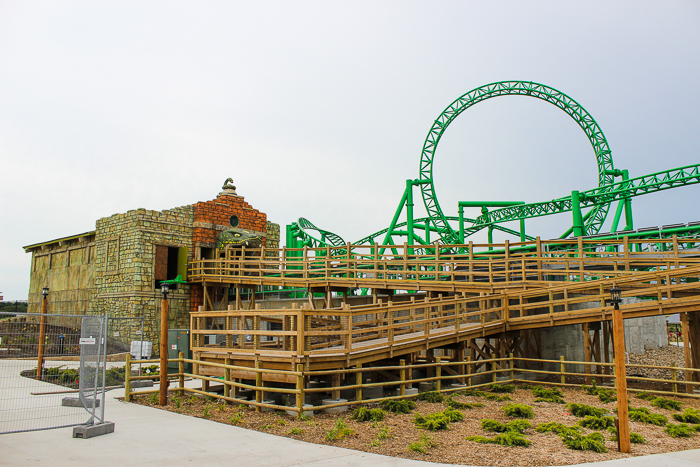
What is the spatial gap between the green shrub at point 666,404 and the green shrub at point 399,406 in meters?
5.30

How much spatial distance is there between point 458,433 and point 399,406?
1779mm

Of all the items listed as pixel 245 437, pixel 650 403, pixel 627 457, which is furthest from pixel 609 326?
pixel 245 437

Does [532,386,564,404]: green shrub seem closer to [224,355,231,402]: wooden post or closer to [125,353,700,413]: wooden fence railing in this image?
[125,353,700,413]: wooden fence railing

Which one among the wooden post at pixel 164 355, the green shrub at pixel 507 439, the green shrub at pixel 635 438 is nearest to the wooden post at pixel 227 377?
the wooden post at pixel 164 355

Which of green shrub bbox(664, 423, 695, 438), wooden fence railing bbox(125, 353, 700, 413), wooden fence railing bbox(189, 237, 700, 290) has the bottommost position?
green shrub bbox(664, 423, 695, 438)

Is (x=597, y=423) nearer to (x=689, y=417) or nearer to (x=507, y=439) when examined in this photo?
(x=689, y=417)

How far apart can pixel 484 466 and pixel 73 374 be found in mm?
12324

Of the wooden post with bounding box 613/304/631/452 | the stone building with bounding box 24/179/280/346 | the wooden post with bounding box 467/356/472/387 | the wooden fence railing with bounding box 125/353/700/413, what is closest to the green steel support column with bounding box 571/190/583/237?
the wooden fence railing with bounding box 125/353/700/413

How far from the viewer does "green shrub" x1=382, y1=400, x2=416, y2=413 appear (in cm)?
1055

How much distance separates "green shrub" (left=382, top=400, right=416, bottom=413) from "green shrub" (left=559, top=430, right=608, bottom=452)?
3035mm

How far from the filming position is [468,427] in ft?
31.1

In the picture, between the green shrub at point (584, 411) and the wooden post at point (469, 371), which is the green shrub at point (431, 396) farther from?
the green shrub at point (584, 411)

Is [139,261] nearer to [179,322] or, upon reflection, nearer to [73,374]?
[179,322]

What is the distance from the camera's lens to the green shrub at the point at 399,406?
1055 centimetres
